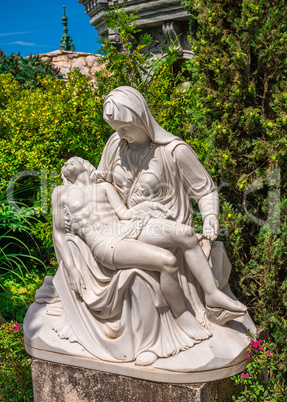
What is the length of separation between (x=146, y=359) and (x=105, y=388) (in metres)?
0.38

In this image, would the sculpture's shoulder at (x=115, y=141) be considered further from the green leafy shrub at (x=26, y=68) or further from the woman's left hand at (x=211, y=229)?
the green leafy shrub at (x=26, y=68)

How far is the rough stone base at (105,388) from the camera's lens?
270 centimetres

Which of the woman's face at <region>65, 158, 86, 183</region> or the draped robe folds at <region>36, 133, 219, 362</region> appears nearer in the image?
the draped robe folds at <region>36, 133, 219, 362</region>

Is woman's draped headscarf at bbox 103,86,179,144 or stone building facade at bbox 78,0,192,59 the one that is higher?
stone building facade at bbox 78,0,192,59

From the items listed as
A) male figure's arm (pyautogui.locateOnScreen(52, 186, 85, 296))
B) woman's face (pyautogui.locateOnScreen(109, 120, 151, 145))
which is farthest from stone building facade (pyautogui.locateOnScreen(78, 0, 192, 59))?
male figure's arm (pyautogui.locateOnScreen(52, 186, 85, 296))

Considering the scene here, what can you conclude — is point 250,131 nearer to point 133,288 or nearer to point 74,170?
point 74,170

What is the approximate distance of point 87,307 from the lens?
3.04 meters

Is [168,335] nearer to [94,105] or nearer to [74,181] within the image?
[74,181]

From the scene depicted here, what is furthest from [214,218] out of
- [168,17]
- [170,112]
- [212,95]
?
[168,17]

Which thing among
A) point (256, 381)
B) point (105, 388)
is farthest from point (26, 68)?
point (256, 381)

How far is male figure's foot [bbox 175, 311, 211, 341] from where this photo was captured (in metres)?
2.85

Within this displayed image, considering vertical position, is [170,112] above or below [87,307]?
above

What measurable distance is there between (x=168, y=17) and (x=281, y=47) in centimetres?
403

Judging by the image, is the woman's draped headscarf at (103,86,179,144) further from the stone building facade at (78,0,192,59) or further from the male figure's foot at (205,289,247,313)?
the stone building facade at (78,0,192,59)
